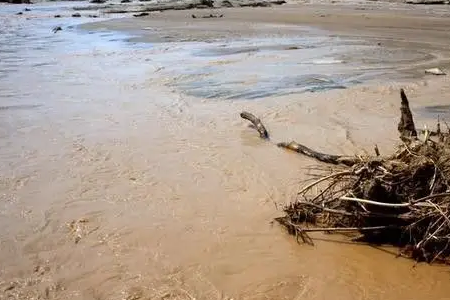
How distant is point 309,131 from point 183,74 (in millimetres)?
3917

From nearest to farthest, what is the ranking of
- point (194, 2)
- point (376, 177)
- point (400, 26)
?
point (376, 177) → point (400, 26) → point (194, 2)

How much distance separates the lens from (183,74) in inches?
362

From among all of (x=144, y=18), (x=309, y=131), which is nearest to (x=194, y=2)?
(x=144, y=18)

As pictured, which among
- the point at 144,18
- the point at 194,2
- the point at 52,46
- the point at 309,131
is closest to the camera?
the point at 309,131

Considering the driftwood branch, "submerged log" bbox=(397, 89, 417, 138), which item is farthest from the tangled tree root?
the driftwood branch

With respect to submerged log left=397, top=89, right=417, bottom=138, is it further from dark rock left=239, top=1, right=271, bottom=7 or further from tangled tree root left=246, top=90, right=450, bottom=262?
dark rock left=239, top=1, right=271, bottom=7

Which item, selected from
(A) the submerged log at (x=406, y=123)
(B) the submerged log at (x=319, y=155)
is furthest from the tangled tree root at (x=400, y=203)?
(A) the submerged log at (x=406, y=123)

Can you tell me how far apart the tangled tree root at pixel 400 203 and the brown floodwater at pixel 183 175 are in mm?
128

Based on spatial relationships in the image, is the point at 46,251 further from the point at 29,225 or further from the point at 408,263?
the point at 408,263

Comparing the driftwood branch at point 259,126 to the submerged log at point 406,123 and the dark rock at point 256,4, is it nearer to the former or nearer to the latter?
the submerged log at point 406,123

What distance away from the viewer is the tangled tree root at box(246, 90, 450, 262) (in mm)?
3107

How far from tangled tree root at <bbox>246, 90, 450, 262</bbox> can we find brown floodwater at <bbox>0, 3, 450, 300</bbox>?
5.0 inches

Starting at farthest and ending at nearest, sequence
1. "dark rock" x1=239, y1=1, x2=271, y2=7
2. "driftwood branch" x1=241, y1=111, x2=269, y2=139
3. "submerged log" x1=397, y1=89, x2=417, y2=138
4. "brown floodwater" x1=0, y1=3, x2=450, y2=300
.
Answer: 1. "dark rock" x1=239, y1=1, x2=271, y2=7
2. "driftwood branch" x1=241, y1=111, x2=269, y2=139
3. "submerged log" x1=397, y1=89, x2=417, y2=138
4. "brown floodwater" x1=0, y1=3, x2=450, y2=300

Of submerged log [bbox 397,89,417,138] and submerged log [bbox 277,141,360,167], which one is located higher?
submerged log [bbox 397,89,417,138]
